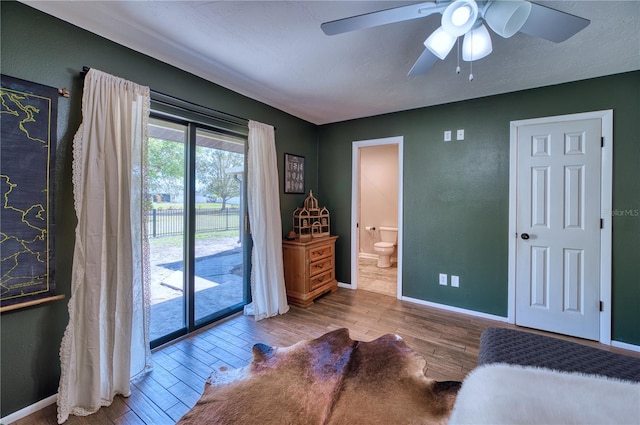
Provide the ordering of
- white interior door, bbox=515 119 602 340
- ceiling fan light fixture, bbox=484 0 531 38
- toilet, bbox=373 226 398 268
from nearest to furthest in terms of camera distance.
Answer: ceiling fan light fixture, bbox=484 0 531 38 → white interior door, bbox=515 119 602 340 → toilet, bbox=373 226 398 268

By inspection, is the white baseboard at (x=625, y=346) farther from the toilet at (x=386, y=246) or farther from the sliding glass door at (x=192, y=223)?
the sliding glass door at (x=192, y=223)

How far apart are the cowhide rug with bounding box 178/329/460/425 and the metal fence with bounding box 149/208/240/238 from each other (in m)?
1.25

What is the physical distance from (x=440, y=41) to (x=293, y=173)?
96.4 inches

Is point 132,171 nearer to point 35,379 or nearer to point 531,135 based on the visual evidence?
point 35,379

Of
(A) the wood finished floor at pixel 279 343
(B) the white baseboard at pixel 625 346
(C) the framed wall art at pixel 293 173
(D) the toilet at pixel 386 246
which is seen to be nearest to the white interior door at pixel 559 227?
(B) the white baseboard at pixel 625 346

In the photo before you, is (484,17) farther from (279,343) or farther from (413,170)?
(279,343)

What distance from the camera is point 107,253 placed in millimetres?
1751

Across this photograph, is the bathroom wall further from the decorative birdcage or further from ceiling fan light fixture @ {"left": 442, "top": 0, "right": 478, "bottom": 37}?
ceiling fan light fixture @ {"left": 442, "top": 0, "right": 478, "bottom": 37}

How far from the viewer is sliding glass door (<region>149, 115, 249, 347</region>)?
231 centimetres

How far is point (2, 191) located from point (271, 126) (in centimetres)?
221

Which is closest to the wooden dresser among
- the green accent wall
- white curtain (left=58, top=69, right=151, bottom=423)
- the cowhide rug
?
the green accent wall

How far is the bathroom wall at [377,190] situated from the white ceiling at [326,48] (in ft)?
8.71

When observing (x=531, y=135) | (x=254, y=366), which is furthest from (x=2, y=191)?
(x=531, y=135)

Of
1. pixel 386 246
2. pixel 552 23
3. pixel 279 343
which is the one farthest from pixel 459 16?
pixel 386 246
